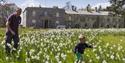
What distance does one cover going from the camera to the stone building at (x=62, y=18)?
354ft

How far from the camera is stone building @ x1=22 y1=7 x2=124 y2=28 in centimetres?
10794

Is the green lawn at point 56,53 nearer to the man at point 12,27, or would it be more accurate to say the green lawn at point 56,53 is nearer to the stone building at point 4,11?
the man at point 12,27

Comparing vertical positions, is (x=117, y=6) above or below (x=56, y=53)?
below

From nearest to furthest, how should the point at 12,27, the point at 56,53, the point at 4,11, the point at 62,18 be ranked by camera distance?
the point at 56,53
the point at 12,27
the point at 4,11
the point at 62,18

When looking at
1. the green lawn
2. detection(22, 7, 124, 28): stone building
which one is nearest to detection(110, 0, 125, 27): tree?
detection(22, 7, 124, 28): stone building

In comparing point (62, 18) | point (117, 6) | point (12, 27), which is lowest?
point (62, 18)

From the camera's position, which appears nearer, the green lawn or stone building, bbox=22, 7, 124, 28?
the green lawn

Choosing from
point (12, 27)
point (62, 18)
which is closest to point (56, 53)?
point (12, 27)

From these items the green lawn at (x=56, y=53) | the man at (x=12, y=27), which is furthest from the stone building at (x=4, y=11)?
the man at (x=12, y=27)

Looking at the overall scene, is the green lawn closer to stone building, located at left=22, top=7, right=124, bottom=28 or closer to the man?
the man

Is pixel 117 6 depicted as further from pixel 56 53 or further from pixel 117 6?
pixel 56 53

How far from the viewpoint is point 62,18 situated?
114 m

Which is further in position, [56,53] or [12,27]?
[12,27]

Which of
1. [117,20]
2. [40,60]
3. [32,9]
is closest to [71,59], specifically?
[40,60]
